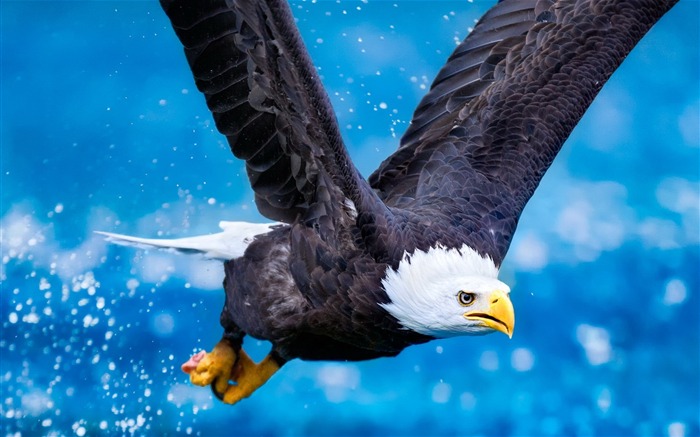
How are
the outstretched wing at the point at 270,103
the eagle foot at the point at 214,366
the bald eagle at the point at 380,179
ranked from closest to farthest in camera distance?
1. the outstretched wing at the point at 270,103
2. the bald eagle at the point at 380,179
3. the eagle foot at the point at 214,366

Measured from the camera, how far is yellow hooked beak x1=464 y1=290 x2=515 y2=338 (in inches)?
124

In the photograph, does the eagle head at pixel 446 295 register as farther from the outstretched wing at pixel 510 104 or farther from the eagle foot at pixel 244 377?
the eagle foot at pixel 244 377

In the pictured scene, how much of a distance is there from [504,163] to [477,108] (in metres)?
0.26

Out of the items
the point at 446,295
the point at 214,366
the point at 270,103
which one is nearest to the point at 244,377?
the point at 214,366

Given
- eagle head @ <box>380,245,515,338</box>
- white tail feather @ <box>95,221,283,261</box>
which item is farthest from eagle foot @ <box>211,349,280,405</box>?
eagle head @ <box>380,245,515,338</box>

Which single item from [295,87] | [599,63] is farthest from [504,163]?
[295,87]

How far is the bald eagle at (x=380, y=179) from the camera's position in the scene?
3.11m

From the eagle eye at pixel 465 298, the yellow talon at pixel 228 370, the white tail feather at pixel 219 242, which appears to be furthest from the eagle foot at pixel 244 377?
the eagle eye at pixel 465 298

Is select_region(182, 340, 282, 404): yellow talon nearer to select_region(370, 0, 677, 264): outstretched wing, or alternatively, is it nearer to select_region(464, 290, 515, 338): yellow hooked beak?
select_region(370, 0, 677, 264): outstretched wing

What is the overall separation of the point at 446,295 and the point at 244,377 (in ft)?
3.59

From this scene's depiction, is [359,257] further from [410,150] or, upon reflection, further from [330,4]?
[330,4]

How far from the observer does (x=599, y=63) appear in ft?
13.0

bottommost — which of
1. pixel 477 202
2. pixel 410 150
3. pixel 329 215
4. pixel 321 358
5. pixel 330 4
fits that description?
pixel 321 358

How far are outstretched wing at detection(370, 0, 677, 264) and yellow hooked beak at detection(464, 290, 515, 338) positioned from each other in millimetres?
453
